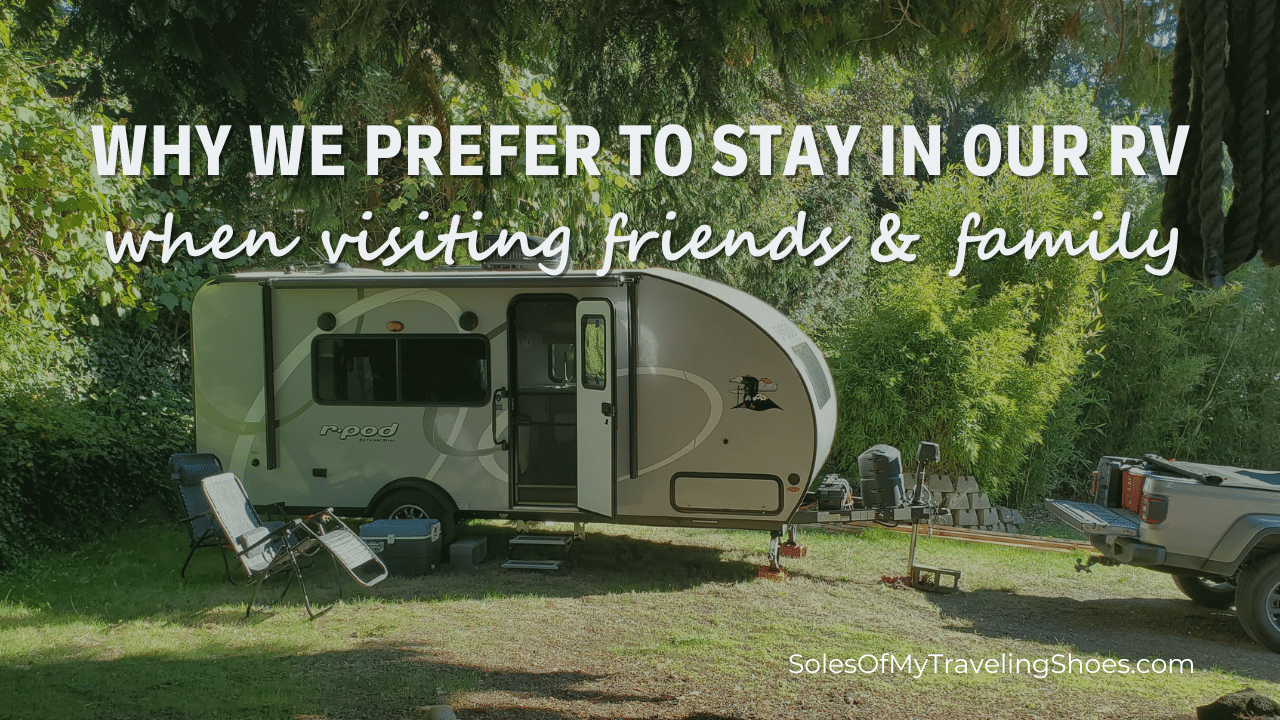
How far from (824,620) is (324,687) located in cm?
344

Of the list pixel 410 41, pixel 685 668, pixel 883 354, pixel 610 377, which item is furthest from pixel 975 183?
pixel 410 41

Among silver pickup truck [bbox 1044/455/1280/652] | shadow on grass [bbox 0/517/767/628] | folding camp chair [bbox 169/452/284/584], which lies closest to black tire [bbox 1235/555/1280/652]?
silver pickup truck [bbox 1044/455/1280/652]

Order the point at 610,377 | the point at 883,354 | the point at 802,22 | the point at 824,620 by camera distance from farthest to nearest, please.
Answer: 1. the point at 883,354
2. the point at 610,377
3. the point at 824,620
4. the point at 802,22

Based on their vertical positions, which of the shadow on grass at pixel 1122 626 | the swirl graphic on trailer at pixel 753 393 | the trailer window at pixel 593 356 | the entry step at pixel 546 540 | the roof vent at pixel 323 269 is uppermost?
the roof vent at pixel 323 269

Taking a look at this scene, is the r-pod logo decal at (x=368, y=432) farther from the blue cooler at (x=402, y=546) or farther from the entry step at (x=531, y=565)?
the entry step at (x=531, y=565)

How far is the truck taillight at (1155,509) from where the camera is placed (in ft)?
22.1

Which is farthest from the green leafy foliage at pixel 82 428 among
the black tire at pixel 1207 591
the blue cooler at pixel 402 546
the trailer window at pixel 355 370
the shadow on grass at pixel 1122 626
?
the black tire at pixel 1207 591

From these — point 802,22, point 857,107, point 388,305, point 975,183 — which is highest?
point 857,107

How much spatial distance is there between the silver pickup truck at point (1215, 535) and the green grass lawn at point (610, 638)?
42 centimetres

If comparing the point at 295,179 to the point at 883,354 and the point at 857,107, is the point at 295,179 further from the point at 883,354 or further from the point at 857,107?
the point at 857,107

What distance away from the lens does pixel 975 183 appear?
12.6 metres

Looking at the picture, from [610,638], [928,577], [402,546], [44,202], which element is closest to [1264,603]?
[928,577]

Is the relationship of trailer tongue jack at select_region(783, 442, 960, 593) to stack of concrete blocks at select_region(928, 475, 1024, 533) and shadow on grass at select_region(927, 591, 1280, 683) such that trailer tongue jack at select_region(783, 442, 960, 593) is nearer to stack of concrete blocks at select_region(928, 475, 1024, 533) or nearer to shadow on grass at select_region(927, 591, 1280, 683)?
shadow on grass at select_region(927, 591, 1280, 683)

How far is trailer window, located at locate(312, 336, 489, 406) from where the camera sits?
8391 mm
